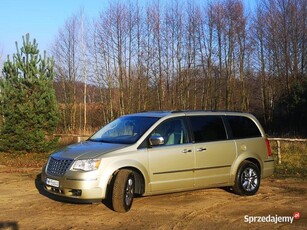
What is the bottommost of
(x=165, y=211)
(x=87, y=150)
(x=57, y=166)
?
(x=165, y=211)

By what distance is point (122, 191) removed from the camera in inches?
266

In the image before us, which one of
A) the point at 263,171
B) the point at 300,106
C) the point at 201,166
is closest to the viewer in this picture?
the point at 201,166

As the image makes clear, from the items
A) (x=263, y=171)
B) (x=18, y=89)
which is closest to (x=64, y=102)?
(x=18, y=89)

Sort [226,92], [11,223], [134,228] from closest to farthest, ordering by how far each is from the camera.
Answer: [134,228], [11,223], [226,92]

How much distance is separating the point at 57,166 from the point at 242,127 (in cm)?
391

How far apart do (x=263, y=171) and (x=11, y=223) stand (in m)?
5.07

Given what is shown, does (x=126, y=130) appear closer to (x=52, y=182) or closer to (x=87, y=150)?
(x=87, y=150)

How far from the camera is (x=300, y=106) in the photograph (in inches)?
1341

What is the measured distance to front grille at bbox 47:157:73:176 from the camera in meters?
6.94

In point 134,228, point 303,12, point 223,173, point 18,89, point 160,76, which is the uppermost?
point 303,12

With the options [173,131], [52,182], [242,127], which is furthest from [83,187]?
[242,127]

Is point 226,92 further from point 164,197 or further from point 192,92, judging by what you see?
point 164,197

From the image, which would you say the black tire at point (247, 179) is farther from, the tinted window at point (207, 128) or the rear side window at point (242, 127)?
the tinted window at point (207, 128)

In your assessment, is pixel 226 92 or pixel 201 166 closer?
pixel 201 166
